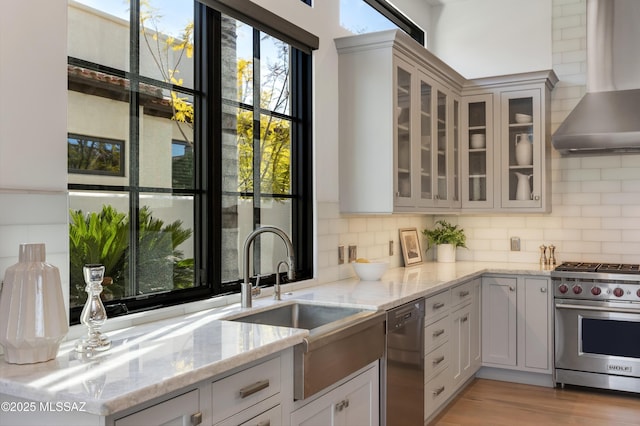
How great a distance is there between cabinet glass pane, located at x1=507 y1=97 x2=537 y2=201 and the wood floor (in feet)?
5.10

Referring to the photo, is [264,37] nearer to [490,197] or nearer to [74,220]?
[74,220]

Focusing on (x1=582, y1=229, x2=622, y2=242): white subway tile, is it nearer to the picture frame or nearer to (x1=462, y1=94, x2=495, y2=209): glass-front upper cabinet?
(x1=462, y1=94, x2=495, y2=209): glass-front upper cabinet

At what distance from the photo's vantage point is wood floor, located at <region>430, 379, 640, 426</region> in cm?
388

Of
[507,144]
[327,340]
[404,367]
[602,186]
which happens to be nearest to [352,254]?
[404,367]

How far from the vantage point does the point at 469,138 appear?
5.18 metres

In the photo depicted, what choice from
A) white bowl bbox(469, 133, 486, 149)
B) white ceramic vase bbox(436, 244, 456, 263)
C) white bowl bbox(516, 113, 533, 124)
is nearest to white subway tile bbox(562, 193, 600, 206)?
white bowl bbox(516, 113, 533, 124)

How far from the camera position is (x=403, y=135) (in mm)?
3984

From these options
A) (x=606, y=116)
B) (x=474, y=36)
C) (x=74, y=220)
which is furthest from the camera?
(x=474, y=36)

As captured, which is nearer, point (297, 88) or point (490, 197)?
point (297, 88)

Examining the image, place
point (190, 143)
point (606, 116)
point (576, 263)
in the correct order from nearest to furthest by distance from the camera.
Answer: point (190, 143) < point (606, 116) < point (576, 263)

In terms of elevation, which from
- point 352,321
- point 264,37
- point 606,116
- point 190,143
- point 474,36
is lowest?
point 352,321

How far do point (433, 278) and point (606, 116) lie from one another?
181 cm

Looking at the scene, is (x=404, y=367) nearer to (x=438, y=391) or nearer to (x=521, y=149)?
(x=438, y=391)

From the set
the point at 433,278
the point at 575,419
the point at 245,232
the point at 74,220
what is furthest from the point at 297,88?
the point at 575,419
